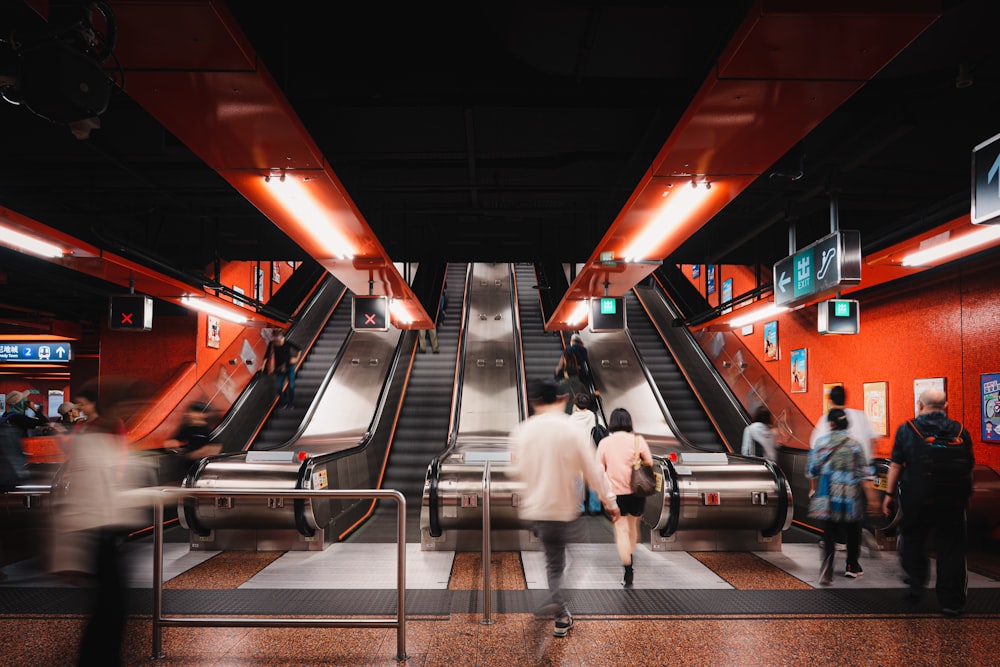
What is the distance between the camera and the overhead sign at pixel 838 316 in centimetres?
840

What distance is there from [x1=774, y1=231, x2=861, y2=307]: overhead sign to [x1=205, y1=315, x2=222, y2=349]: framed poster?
12.0m

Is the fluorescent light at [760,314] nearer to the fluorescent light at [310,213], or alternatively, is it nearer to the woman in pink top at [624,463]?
the woman in pink top at [624,463]

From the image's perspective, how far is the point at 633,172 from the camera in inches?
333

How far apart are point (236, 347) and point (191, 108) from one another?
31.3ft

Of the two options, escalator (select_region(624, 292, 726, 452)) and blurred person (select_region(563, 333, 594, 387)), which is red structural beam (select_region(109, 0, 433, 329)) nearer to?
blurred person (select_region(563, 333, 594, 387))

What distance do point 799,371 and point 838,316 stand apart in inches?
199

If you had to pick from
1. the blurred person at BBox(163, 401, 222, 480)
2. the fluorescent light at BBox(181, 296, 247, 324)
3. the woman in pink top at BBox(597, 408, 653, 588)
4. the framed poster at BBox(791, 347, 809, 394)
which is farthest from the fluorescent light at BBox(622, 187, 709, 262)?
the framed poster at BBox(791, 347, 809, 394)

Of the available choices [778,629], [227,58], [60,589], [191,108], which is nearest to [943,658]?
[778,629]

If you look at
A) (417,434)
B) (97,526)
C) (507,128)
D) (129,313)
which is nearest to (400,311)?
(417,434)

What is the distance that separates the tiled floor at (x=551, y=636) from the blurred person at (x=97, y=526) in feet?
0.53

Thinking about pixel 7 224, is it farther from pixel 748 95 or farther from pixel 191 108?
pixel 748 95

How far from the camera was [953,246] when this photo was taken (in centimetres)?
614

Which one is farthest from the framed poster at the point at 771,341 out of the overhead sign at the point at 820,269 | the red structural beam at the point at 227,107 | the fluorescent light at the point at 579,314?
the red structural beam at the point at 227,107

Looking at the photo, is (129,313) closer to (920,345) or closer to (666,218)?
(666,218)
